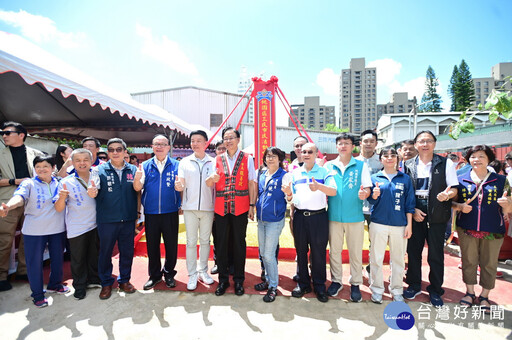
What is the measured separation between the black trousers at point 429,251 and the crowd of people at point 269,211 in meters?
0.01

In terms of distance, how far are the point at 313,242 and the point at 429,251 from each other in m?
1.34

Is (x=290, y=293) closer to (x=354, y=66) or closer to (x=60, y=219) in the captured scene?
(x=60, y=219)

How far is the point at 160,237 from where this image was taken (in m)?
2.94

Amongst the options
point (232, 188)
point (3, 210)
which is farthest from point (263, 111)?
point (3, 210)

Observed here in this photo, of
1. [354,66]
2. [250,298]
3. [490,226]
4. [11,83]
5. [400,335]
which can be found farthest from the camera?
[354,66]

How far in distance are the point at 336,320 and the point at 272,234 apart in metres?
1.02

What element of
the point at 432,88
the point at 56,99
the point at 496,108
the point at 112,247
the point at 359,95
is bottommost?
the point at 112,247

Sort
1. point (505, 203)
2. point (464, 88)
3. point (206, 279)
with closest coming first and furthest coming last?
1. point (505, 203)
2. point (206, 279)
3. point (464, 88)

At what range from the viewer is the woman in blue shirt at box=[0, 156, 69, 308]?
8.57 ft

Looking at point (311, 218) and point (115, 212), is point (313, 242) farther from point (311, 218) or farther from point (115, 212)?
point (115, 212)

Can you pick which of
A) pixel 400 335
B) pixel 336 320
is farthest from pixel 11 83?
pixel 400 335

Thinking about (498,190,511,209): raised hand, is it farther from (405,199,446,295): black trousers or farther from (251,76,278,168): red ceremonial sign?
(251,76,278,168): red ceremonial sign

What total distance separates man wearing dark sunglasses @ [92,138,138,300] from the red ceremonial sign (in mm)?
3499

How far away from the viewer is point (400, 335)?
218 cm
